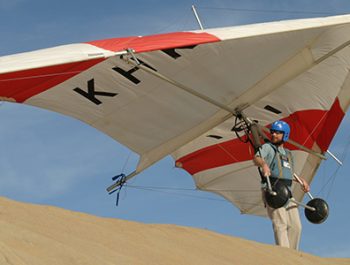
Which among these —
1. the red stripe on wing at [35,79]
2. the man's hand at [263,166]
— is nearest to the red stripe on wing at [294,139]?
the man's hand at [263,166]

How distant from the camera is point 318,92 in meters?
14.8

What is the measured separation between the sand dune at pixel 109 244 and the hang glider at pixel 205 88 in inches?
84.9

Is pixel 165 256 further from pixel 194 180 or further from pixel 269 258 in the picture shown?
pixel 194 180

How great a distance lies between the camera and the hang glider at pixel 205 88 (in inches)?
401

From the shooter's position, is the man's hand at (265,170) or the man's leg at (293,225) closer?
the man's hand at (265,170)

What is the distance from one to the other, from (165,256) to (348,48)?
8.13 meters

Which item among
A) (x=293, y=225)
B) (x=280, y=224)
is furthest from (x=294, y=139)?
(x=280, y=224)

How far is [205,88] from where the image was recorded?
1251 cm

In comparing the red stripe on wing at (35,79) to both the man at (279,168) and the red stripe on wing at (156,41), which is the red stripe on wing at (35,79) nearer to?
the red stripe on wing at (156,41)

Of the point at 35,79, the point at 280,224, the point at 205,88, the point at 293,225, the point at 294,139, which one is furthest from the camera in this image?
the point at 294,139

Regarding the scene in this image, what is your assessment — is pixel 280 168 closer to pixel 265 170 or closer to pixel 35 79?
pixel 265 170

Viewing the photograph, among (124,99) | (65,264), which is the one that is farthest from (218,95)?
(65,264)

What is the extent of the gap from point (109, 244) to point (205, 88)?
6.27 metres

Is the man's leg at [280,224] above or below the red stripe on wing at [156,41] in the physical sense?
below
